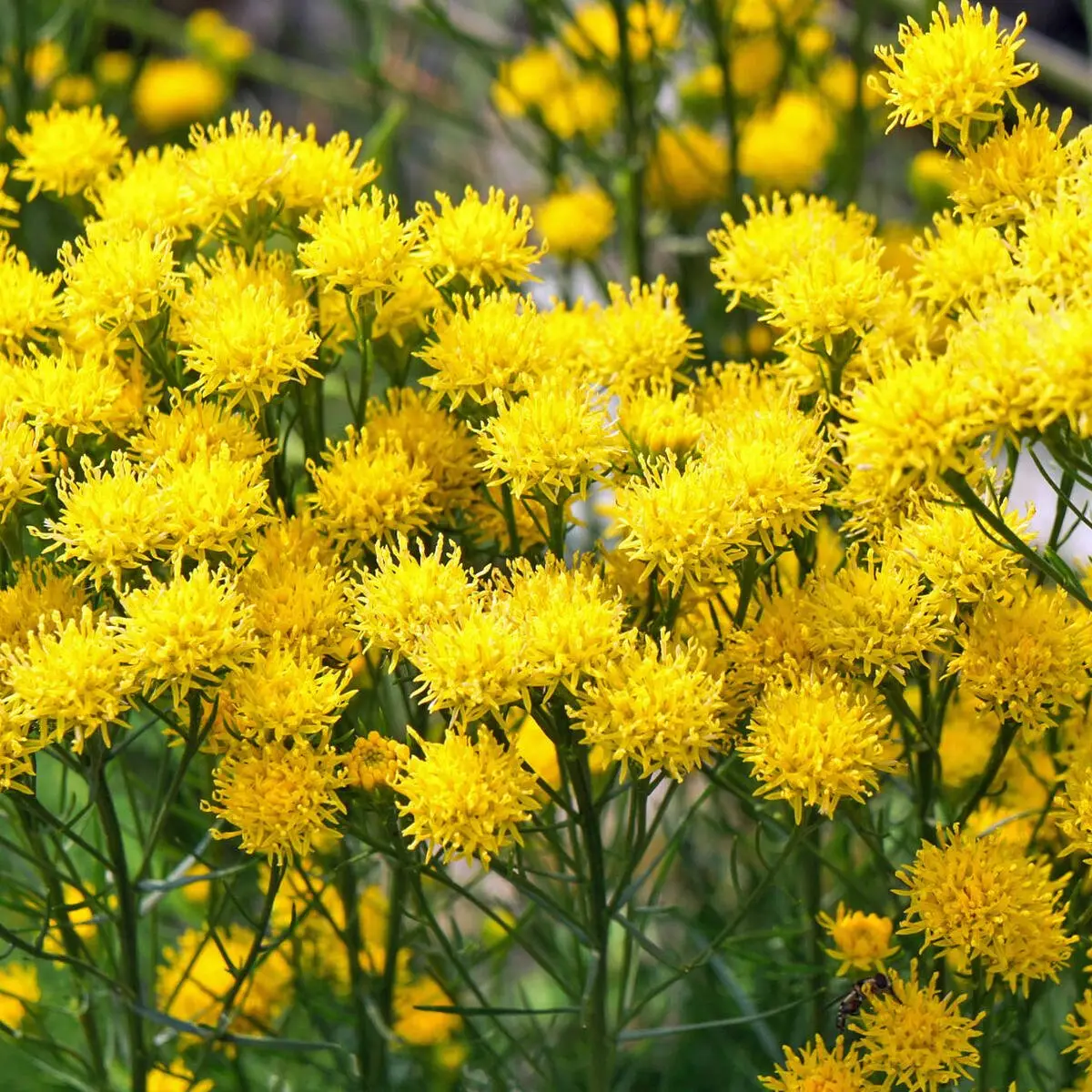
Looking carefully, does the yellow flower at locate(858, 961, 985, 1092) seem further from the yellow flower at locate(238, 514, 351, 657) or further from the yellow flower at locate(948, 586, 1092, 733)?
the yellow flower at locate(238, 514, 351, 657)

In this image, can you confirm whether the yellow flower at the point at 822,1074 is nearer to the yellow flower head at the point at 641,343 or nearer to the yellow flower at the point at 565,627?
the yellow flower at the point at 565,627

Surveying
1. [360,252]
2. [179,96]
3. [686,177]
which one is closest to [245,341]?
[360,252]

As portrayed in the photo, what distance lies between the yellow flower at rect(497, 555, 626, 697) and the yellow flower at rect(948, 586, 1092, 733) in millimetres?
313

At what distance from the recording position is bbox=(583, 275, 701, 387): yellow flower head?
1.57 m

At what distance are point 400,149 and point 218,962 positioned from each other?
1673 mm

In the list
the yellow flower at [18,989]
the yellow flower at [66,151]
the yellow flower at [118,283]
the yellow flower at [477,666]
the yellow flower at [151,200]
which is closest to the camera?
the yellow flower at [477,666]

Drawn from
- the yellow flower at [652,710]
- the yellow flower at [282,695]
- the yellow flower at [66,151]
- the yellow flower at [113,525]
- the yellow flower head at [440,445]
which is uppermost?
the yellow flower at [66,151]

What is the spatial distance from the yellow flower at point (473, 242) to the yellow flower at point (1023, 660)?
57cm

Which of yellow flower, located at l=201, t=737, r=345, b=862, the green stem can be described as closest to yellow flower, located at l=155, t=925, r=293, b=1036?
the green stem

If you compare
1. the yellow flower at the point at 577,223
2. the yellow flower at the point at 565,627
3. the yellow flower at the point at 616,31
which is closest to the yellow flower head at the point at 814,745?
the yellow flower at the point at 565,627

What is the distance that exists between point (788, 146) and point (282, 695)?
5.58 feet

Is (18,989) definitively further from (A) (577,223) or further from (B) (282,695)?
(A) (577,223)

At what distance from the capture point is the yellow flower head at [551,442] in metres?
1.35

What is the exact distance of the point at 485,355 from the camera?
1.43m
